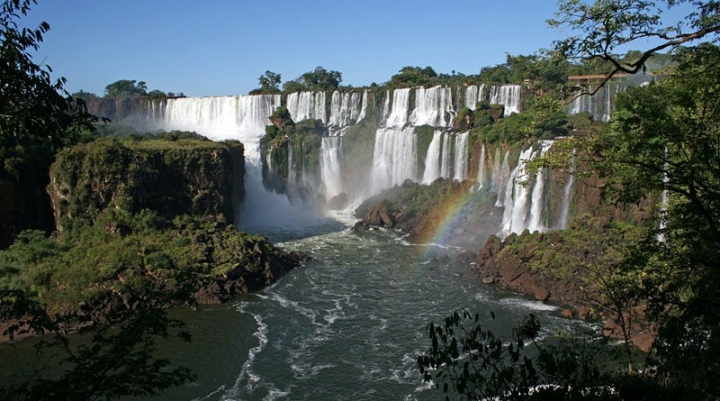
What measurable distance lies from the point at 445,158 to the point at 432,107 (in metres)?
8.28

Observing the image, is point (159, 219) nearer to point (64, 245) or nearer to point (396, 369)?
point (64, 245)

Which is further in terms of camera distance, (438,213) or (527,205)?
(438,213)

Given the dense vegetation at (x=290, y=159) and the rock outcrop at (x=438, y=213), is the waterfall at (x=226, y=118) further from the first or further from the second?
the rock outcrop at (x=438, y=213)

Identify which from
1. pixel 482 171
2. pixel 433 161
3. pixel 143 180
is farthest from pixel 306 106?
pixel 143 180

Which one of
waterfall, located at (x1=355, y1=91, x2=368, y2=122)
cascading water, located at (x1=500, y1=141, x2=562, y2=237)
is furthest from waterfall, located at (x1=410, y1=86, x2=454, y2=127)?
cascading water, located at (x1=500, y1=141, x2=562, y2=237)

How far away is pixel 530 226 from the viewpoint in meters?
30.3

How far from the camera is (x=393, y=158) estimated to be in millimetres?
43125

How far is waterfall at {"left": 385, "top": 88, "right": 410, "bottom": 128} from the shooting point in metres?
47.3

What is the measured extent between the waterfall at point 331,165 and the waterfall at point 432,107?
Answer: 6.46 m

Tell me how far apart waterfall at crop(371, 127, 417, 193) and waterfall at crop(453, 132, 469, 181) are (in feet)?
12.5

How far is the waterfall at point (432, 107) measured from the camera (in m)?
45.7

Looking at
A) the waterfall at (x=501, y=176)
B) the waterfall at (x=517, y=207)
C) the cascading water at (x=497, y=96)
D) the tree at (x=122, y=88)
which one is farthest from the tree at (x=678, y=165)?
the tree at (x=122, y=88)

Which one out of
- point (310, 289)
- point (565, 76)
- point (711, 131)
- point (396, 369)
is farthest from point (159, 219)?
point (565, 76)

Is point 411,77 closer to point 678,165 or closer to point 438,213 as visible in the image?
point 438,213
